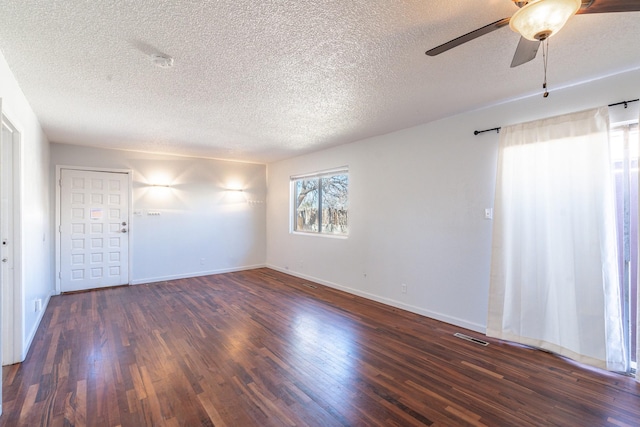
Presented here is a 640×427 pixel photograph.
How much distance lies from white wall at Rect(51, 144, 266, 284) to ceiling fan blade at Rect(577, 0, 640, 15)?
6071 mm

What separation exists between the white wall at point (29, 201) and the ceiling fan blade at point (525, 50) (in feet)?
11.5

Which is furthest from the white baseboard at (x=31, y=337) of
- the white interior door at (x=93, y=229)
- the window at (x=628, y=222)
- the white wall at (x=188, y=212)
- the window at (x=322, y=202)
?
the window at (x=628, y=222)

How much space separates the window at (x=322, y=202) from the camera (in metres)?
5.29

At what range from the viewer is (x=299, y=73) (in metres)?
2.44

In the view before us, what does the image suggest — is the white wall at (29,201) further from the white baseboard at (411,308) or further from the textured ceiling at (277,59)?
the white baseboard at (411,308)

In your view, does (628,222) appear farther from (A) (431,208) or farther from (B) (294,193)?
(B) (294,193)

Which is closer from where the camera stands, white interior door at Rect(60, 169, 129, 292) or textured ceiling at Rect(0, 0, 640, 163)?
textured ceiling at Rect(0, 0, 640, 163)

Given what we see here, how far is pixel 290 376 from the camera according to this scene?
2404 mm

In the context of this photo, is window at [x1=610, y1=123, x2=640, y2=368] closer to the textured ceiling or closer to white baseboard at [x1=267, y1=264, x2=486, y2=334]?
the textured ceiling

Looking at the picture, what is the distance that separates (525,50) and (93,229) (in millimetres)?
6290

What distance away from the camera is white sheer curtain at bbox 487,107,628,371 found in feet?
8.22

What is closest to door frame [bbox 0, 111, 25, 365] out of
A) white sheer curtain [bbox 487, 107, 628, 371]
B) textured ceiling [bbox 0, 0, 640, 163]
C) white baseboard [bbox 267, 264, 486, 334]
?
textured ceiling [bbox 0, 0, 640, 163]

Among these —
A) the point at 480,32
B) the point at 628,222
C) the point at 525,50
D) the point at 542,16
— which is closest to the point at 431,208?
the point at 628,222

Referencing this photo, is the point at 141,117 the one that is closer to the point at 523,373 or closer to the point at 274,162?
the point at 274,162
